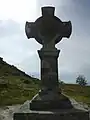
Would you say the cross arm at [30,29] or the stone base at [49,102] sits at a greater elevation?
the cross arm at [30,29]

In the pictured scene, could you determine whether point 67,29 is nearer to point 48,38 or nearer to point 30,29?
point 48,38

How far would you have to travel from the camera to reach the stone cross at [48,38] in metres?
7.87

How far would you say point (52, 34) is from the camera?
7.98 meters

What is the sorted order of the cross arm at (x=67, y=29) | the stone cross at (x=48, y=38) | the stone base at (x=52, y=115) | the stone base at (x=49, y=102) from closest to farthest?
1. the stone base at (x=52, y=115)
2. the stone base at (x=49, y=102)
3. the stone cross at (x=48, y=38)
4. the cross arm at (x=67, y=29)

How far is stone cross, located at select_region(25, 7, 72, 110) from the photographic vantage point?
787cm

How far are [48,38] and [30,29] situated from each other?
52 cm

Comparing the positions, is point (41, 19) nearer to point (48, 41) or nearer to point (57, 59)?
point (48, 41)

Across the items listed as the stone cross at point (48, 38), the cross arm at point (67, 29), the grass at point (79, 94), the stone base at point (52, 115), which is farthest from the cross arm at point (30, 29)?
the grass at point (79, 94)

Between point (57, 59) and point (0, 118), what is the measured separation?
314 centimetres

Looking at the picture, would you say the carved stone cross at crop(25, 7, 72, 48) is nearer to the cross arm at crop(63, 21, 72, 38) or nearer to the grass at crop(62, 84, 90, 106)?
the cross arm at crop(63, 21, 72, 38)

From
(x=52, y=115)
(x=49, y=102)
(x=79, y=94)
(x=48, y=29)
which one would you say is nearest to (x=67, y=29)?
(x=48, y=29)

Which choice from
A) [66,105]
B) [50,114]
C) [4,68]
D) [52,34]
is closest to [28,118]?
[50,114]

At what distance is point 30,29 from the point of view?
8.05m

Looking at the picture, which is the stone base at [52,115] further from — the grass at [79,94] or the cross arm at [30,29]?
the grass at [79,94]
